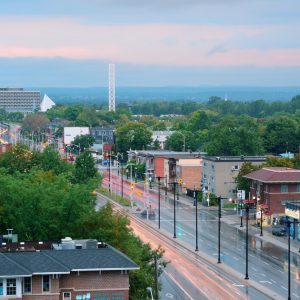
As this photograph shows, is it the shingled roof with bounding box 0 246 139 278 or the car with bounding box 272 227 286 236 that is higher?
the shingled roof with bounding box 0 246 139 278

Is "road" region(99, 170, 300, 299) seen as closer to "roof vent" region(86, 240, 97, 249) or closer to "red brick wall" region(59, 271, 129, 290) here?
"roof vent" region(86, 240, 97, 249)

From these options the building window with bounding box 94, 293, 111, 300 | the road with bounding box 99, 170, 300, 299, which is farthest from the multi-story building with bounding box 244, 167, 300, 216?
the building window with bounding box 94, 293, 111, 300

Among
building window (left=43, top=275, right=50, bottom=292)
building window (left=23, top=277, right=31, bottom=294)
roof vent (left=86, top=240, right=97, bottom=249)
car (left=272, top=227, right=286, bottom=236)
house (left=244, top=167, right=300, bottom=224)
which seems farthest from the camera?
house (left=244, top=167, right=300, bottom=224)

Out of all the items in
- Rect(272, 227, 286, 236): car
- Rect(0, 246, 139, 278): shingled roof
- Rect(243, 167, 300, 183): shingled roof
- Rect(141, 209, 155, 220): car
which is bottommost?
Rect(141, 209, 155, 220): car

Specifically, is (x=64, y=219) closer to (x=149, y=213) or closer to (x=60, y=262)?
(x=60, y=262)

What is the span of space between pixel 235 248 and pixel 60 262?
39938 millimetres

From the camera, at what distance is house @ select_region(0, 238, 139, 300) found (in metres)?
54.8

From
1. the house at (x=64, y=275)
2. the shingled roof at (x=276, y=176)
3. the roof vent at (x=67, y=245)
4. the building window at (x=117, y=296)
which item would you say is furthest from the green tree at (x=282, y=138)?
the building window at (x=117, y=296)

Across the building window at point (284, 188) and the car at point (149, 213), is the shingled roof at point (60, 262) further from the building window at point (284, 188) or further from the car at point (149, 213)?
the car at point (149, 213)

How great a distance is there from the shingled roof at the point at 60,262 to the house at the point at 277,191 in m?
56.2

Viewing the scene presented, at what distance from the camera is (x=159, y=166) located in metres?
161

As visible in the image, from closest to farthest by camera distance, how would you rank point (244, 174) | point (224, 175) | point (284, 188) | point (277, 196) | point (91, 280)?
point (91, 280)
point (277, 196)
point (284, 188)
point (244, 174)
point (224, 175)

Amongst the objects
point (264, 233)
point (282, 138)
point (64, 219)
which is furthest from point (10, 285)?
point (282, 138)

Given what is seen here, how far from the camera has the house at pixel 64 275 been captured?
54.8 m
